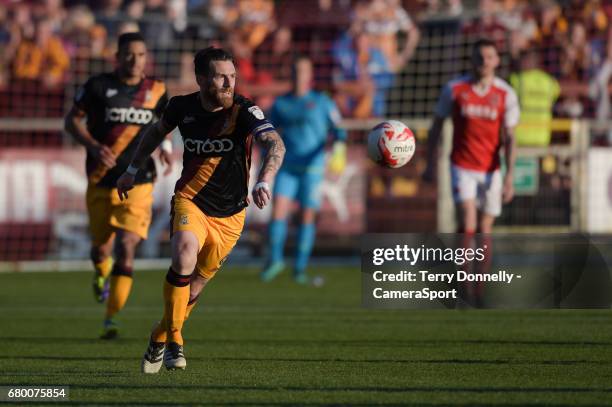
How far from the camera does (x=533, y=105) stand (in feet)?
63.0

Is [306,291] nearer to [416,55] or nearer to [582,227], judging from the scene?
[582,227]

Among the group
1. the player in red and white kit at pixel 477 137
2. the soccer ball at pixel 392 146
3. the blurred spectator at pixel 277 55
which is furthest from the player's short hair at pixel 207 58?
the blurred spectator at pixel 277 55

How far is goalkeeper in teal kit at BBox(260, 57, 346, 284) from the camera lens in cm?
1652

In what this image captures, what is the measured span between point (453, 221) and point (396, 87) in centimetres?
346

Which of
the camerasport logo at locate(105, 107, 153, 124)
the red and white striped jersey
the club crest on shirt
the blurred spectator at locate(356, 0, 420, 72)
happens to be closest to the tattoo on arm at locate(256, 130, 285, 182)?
the club crest on shirt

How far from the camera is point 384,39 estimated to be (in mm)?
22422

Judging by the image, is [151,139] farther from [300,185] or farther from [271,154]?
[300,185]

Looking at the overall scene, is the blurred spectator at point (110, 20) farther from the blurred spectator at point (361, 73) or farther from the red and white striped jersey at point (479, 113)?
the red and white striped jersey at point (479, 113)

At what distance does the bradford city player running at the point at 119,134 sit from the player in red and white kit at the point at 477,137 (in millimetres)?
3104

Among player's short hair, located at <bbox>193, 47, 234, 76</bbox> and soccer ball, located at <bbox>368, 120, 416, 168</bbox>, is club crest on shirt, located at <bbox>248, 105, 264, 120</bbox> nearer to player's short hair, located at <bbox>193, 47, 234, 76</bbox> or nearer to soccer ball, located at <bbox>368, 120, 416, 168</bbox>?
player's short hair, located at <bbox>193, 47, 234, 76</bbox>

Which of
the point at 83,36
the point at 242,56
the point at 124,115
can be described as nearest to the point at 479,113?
the point at 124,115

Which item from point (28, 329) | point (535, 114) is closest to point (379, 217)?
point (535, 114)

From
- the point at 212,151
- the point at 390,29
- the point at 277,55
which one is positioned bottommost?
the point at 212,151

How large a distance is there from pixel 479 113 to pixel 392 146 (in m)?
2.50
